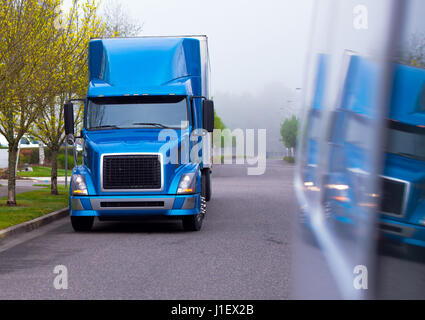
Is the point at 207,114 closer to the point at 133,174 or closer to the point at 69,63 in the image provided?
the point at 133,174

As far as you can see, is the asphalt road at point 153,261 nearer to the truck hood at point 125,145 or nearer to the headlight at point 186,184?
the headlight at point 186,184

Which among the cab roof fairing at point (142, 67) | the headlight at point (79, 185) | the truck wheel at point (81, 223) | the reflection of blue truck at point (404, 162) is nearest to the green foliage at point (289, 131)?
the cab roof fairing at point (142, 67)

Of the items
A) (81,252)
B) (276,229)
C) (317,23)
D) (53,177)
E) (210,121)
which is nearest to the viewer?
(317,23)

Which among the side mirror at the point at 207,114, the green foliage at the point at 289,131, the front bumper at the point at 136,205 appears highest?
the side mirror at the point at 207,114

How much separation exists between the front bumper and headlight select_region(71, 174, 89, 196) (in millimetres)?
124

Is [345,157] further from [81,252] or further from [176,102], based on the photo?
[176,102]

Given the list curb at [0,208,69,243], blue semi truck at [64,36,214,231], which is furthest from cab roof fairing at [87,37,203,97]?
curb at [0,208,69,243]

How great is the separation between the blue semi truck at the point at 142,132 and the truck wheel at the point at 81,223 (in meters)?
0.02

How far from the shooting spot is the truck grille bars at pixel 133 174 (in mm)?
11750

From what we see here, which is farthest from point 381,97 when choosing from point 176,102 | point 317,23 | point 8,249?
point 176,102

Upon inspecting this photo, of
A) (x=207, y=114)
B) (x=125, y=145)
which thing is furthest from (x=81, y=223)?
(x=207, y=114)

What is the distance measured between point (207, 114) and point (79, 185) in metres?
3.04
